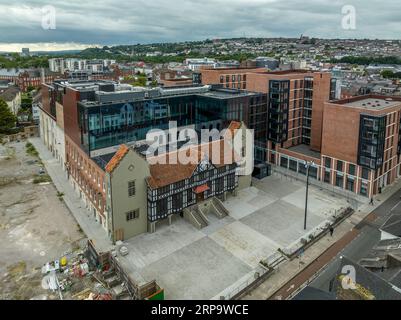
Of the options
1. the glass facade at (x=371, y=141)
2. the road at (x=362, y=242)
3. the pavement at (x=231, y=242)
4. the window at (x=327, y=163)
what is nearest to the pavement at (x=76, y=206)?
the pavement at (x=231, y=242)

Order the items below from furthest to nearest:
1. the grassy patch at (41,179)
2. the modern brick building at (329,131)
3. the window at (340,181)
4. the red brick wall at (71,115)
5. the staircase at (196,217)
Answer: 1. the grassy patch at (41,179)
2. the window at (340,181)
3. the modern brick building at (329,131)
4. the red brick wall at (71,115)
5. the staircase at (196,217)

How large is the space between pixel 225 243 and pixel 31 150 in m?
62.3

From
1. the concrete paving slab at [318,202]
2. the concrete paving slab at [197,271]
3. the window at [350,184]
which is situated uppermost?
the window at [350,184]

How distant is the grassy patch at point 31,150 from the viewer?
81.2 metres

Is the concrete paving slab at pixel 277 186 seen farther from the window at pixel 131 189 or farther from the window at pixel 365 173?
the window at pixel 131 189

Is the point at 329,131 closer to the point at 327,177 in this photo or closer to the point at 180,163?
the point at 327,177

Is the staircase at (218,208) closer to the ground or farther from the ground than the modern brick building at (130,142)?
closer to the ground

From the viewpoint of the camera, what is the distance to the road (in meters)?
36.2

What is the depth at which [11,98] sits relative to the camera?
386 feet

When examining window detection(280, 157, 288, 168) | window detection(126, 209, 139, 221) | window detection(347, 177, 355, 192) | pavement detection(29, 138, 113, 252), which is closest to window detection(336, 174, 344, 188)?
window detection(347, 177, 355, 192)

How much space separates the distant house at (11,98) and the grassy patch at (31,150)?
114 ft

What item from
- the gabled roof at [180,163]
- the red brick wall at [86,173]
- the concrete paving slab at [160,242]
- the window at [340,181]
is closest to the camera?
the concrete paving slab at [160,242]

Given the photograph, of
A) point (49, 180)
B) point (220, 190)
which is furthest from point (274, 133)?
point (49, 180)
